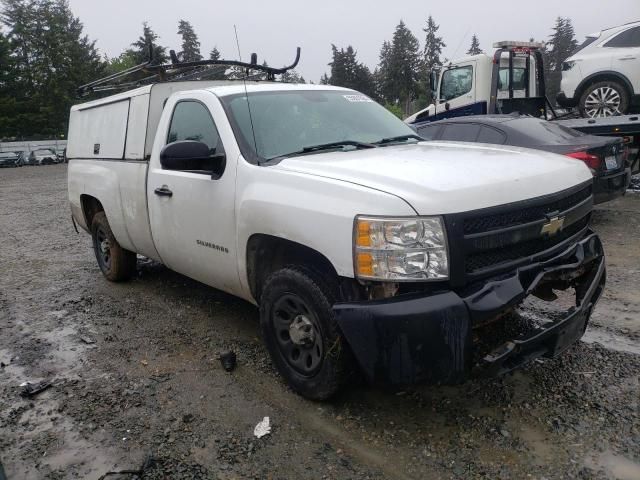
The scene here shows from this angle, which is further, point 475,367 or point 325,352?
point 325,352

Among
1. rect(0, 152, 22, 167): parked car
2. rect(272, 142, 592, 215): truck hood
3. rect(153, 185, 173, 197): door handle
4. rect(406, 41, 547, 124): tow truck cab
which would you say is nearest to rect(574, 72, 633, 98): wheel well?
rect(406, 41, 547, 124): tow truck cab

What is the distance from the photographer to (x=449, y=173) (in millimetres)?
2795

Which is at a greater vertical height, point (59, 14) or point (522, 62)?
point (59, 14)

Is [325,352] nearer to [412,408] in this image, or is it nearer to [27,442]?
[412,408]

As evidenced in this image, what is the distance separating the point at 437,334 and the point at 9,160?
132 feet

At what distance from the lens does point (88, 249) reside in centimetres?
794

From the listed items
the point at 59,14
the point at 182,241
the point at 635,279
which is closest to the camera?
the point at 182,241

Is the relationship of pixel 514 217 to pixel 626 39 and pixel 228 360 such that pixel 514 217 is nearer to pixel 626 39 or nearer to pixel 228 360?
pixel 228 360

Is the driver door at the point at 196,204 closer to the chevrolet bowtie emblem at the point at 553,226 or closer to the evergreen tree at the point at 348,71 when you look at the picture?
the chevrolet bowtie emblem at the point at 553,226

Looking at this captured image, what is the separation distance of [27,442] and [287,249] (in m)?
1.84

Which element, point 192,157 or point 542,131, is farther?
point 542,131

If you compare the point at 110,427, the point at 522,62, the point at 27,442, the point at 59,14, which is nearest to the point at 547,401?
the point at 110,427

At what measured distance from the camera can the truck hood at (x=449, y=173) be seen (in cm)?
256

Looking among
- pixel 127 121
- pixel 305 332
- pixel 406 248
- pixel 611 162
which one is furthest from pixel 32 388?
pixel 611 162
